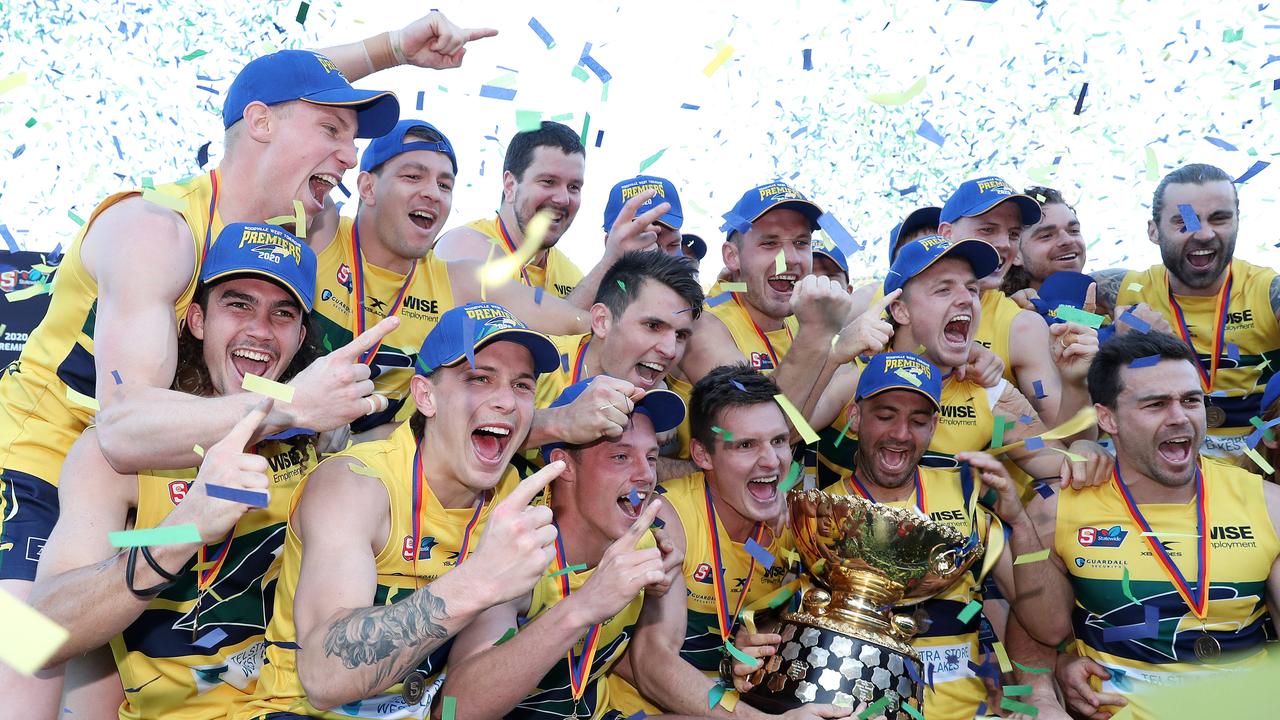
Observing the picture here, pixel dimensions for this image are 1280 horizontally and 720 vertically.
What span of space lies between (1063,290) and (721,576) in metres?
3.08

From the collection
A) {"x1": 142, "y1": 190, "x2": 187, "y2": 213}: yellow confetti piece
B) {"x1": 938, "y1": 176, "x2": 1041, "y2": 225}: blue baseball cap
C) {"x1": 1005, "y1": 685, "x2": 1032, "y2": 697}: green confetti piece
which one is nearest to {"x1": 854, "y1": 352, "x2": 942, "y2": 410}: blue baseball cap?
{"x1": 1005, "y1": 685, "x2": 1032, "y2": 697}: green confetti piece

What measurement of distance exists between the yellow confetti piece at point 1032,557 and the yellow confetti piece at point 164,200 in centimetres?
395

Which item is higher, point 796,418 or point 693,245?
point 693,245

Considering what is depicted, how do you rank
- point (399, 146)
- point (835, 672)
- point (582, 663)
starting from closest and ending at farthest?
1. point (835, 672)
2. point (582, 663)
3. point (399, 146)

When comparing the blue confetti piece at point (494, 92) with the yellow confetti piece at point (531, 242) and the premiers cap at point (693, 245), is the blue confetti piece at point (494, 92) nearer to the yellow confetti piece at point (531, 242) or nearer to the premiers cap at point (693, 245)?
the yellow confetti piece at point (531, 242)

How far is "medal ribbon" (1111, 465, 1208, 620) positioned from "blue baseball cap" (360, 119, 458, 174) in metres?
3.77

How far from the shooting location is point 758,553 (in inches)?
217

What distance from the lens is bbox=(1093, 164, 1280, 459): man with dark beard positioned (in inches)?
269

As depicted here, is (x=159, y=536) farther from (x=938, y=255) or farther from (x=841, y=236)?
(x=938, y=255)

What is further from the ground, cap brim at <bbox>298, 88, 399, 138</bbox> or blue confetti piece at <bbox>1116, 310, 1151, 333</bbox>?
cap brim at <bbox>298, 88, 399, 138</bbox>

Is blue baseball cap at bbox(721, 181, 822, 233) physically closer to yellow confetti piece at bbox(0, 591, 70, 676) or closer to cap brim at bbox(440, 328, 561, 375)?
cap brim at bbox(440, 328, 561, 375)

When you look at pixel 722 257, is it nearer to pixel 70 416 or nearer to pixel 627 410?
pixel 627 410

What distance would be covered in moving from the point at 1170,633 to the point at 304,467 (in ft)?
12.7

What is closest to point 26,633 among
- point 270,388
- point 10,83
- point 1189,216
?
point 270,388
